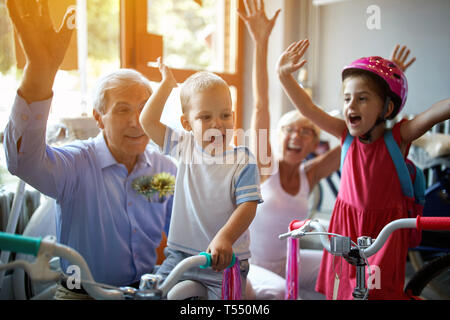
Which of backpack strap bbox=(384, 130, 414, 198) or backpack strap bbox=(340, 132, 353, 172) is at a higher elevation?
backpack strap bbox=(340, 132, 353, 172)

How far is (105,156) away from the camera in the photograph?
1165mm

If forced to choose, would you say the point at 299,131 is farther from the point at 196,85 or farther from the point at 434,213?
the point at 196,85

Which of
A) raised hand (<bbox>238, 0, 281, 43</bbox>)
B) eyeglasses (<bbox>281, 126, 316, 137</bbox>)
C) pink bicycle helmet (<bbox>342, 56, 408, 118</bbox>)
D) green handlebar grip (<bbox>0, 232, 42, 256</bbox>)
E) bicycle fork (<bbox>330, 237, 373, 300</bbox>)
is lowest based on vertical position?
bicycle fork (<bbox>330, 237, 373, 300</bbox>)

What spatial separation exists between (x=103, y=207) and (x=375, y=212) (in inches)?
27.9

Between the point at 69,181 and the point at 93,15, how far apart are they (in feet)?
1.76

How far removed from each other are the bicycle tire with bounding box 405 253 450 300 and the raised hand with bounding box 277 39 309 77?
898 mm

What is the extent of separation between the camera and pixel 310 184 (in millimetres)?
1819

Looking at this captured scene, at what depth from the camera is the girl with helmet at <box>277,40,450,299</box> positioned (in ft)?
3.43

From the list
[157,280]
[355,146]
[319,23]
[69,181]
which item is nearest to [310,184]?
[355,146]

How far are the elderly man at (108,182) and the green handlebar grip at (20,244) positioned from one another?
241 mm

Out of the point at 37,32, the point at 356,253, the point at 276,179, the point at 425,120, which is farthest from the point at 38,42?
the point at 276,179

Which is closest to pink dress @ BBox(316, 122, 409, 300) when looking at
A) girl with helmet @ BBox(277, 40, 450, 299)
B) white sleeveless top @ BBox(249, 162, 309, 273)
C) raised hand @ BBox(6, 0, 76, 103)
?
girl with helmet @ BBox(277, 40, 450, 299)

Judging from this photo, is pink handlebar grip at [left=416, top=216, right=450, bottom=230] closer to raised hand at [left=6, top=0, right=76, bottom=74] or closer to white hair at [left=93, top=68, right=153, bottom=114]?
white hair at [left=93, top=68, right=153, bottom=114]
